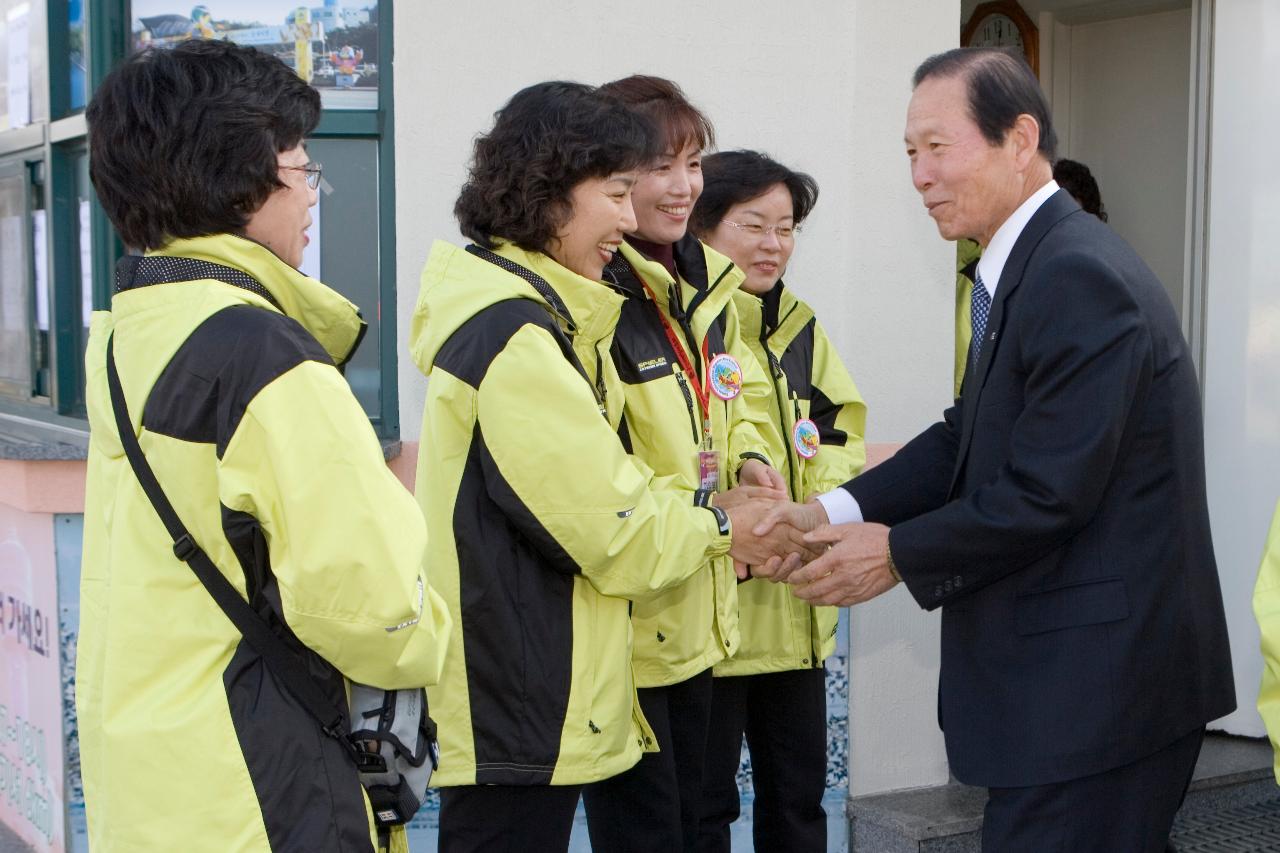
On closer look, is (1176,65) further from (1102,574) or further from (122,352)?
(122,352)

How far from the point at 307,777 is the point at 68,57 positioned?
348cm

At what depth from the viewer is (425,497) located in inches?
103

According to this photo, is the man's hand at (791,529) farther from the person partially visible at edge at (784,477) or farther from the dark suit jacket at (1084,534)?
the dark suit jacket at (1084,534)

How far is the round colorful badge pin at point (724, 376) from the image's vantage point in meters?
3.10

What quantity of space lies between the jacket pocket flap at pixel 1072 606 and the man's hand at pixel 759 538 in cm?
74

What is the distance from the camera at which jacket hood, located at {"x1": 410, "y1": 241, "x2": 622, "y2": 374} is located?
2.53 metres

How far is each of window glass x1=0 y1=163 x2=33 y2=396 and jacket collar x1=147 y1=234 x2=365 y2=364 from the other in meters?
3.13

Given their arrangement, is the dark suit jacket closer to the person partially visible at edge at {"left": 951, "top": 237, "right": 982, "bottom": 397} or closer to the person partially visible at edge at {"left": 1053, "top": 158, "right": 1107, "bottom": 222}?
the person partially visible at edge at {"left": 951, "top": 237, "right": 982, "bottom": 397}

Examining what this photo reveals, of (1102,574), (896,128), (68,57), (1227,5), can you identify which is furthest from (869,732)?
(68,57)

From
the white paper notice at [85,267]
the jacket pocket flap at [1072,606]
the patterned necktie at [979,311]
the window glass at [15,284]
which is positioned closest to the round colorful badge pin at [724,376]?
the patterned necktie at [979,311]

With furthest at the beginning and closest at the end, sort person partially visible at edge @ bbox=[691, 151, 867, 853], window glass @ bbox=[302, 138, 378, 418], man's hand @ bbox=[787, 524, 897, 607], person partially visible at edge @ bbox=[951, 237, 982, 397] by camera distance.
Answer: person partially visible at edge @ bbox=[951, 237, 982, 397] → window glass @ bbox=[302, 138, 378, 418] → person partially visible at edge @ bbox=[691, 151, 867, 853] → man's hand @ bbox=[787, 524, 897, 607]

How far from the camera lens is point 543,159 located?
2.67 metres

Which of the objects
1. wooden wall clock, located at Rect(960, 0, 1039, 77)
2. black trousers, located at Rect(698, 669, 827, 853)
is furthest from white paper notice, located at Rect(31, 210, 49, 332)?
wooden wall clock, located at Rect(960, 0, 1039, 77)

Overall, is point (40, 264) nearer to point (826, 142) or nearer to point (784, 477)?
point (826, 142)
